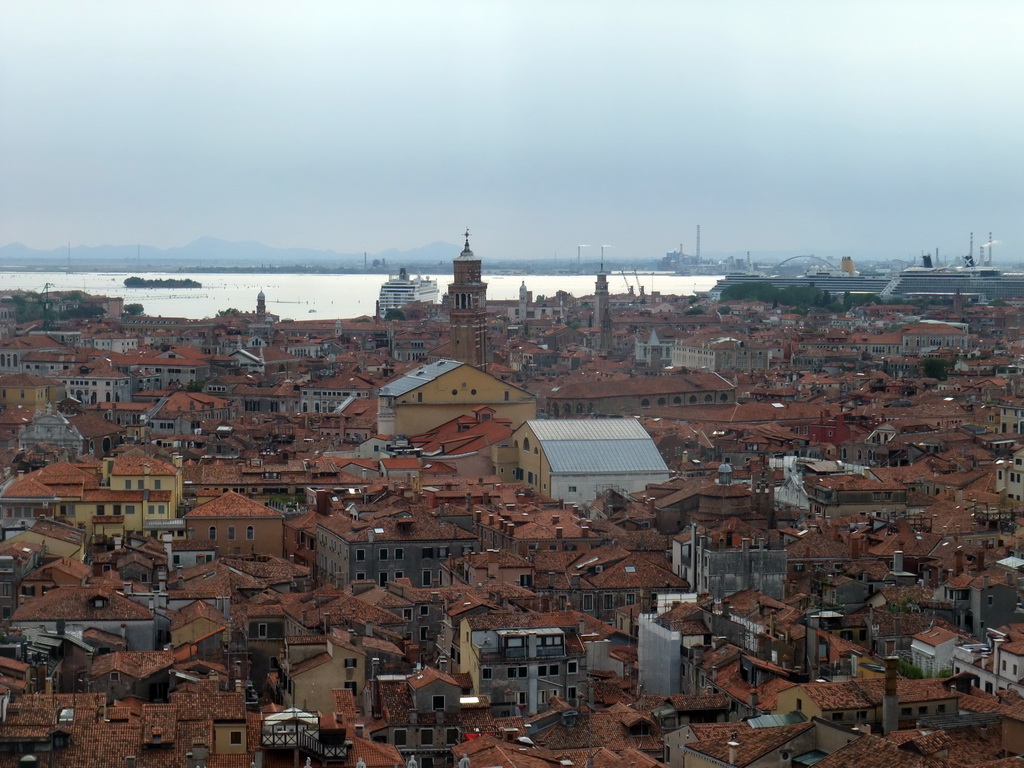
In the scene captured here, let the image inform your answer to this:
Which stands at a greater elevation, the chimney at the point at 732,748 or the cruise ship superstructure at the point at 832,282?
the chimney at the point at 732,748

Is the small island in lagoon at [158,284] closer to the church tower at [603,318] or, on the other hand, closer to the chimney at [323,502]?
the church tower at [603,318]

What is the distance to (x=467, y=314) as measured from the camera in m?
46.2

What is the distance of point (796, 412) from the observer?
46000mm

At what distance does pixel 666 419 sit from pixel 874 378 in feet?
49.8

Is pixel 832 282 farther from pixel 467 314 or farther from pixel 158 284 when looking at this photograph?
pixel 467 314

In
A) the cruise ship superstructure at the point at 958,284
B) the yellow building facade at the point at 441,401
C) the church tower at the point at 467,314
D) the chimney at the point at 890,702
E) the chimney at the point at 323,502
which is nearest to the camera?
the chimney at the point at 890,702

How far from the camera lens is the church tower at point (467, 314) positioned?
46.1m

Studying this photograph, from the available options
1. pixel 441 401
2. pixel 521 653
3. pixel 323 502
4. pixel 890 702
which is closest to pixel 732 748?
pixel 890 702

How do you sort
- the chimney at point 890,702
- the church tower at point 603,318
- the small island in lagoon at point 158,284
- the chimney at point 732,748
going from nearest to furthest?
1. the chimney at point 732,748
2. the chimney at point 890,702
3. the church tower at point 603,318
4. the small island in lagoon at point 158,284

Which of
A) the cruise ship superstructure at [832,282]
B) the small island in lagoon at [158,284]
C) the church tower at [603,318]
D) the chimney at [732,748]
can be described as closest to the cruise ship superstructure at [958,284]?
the cruise ship superstructure at [832,282]

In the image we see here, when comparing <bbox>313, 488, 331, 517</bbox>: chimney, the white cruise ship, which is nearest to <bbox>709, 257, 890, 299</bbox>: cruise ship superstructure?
the white cruise ship

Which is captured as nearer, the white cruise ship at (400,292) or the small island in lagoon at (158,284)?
the white cruise ship at (400,292)

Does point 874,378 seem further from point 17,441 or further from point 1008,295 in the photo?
point 1008,295

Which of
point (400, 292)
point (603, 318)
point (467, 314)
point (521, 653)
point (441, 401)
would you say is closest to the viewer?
point (521, 653)
